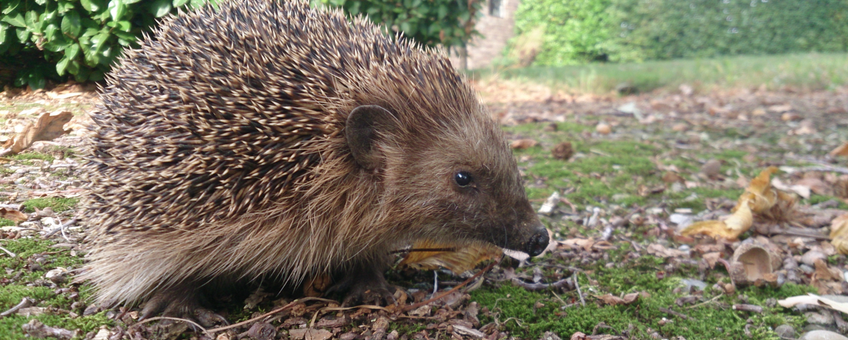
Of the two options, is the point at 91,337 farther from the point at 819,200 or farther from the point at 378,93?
the point at 819,200

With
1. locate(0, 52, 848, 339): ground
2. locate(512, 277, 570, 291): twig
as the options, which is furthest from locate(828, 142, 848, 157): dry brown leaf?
locate(512, 277, 570, 291): twig

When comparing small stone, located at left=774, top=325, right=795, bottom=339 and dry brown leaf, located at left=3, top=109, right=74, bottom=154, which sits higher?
dry brown leaf, located at left=3, top=109, right=74, bottom=154

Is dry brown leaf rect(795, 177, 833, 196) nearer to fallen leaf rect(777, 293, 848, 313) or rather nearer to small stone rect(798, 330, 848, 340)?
fallen leaf rect(777, 293, 848, 313)

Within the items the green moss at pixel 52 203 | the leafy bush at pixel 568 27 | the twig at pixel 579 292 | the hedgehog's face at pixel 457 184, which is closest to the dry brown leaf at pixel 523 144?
the twig at pixel 579 292

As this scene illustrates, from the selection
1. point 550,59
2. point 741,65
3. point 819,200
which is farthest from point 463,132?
point 550,59

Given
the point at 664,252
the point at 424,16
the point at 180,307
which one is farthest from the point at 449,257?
the point at 424,16

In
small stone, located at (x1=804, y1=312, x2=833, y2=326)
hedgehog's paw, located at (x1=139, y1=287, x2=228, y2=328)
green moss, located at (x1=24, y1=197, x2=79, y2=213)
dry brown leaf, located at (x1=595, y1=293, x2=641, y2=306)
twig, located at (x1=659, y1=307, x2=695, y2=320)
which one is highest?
green moss, located at (x1=24, y1=197, x2=79, y2=213)
